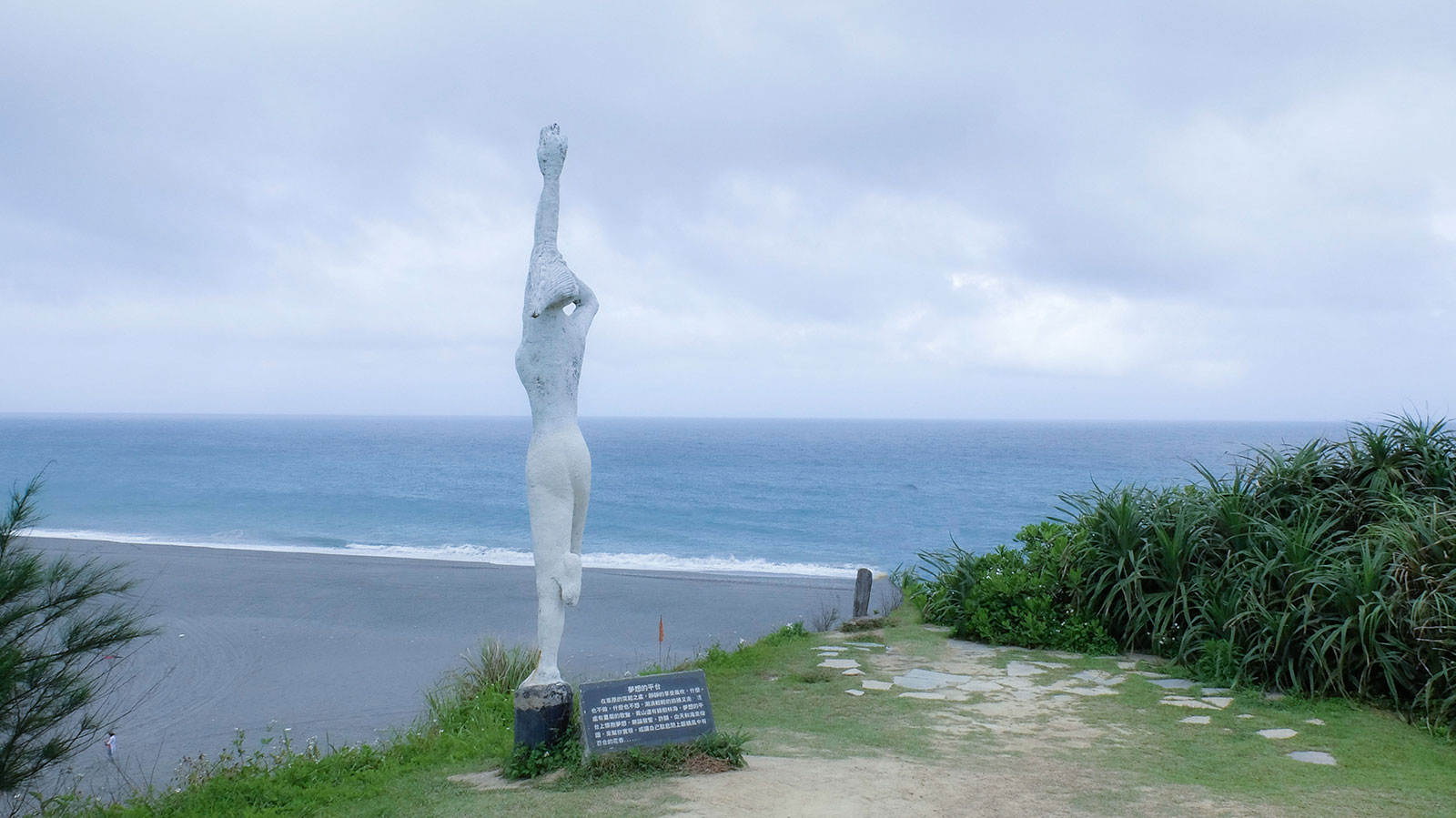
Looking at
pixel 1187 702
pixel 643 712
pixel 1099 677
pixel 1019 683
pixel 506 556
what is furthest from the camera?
pixel 506 556

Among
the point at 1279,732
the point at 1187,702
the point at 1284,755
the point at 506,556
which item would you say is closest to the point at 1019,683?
the point at 1187,702

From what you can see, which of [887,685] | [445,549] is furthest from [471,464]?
[887,685]

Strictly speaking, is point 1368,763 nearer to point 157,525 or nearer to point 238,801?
point 238,801

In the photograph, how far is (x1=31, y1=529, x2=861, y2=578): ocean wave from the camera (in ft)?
76.3

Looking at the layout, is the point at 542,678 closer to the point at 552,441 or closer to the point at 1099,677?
the point at 552,441

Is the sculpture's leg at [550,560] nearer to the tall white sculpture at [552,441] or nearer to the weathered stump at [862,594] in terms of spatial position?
the tall white sculpture at [552,441]

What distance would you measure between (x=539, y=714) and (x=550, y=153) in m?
3.23

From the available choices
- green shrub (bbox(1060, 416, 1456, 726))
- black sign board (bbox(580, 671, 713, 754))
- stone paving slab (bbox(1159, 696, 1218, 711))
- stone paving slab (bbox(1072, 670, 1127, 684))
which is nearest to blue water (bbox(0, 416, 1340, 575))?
green shrub (bbox(1060, 416, 1456, 726))

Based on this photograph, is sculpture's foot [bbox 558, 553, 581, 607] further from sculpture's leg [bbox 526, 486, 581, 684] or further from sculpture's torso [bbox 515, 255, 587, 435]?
sculpture's torso [bbox 515, 255, 587, 435]

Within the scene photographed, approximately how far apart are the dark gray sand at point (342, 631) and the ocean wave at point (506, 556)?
6.59ft

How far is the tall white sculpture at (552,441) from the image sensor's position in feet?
16.6

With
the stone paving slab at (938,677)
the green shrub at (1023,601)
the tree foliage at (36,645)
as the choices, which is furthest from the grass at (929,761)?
the green shrub at (1023,601)

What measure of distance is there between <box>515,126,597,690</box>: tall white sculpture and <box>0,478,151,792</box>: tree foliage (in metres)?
2.22

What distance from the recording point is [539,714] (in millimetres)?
4945
